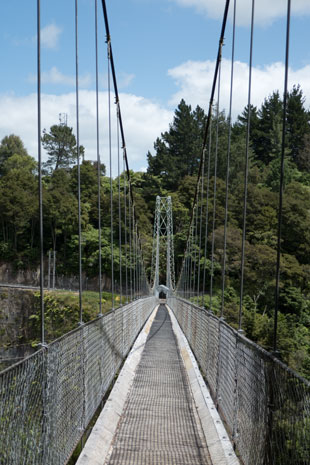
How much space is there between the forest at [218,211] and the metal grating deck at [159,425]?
10.2m

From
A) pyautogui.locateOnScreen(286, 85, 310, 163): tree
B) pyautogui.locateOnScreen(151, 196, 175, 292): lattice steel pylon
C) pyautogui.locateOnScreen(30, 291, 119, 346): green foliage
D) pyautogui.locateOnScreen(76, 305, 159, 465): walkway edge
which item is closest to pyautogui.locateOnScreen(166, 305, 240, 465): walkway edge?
pyautogui.locateOnScreen(76, 305, 159, 465): walkway edge

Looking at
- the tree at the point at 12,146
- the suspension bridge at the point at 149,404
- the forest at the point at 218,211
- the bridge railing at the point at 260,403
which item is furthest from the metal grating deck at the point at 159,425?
the tree at the point at 12,146

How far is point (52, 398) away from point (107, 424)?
121 centimetres

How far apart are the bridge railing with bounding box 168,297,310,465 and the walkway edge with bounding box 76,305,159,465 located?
0.74m

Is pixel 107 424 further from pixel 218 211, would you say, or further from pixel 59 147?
pixel 59 147

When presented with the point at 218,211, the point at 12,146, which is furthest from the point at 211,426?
the point at 12,146

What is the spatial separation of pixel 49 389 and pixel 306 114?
4778 cm

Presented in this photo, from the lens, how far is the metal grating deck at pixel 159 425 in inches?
117

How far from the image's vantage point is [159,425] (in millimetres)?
3604

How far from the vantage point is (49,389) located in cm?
222

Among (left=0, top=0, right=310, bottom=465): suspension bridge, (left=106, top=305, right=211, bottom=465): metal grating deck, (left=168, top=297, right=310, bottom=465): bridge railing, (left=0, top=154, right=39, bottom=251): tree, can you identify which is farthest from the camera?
(left=0, top=154, right=39, bottom=251): tree

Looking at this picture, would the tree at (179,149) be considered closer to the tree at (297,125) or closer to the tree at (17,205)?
the tree at (297,125)

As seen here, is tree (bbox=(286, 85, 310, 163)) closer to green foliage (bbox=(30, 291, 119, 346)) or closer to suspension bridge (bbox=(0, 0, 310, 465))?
green foliage (bbox=(30, 291, 119, 346))

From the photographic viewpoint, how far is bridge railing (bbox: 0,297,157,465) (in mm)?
1759
